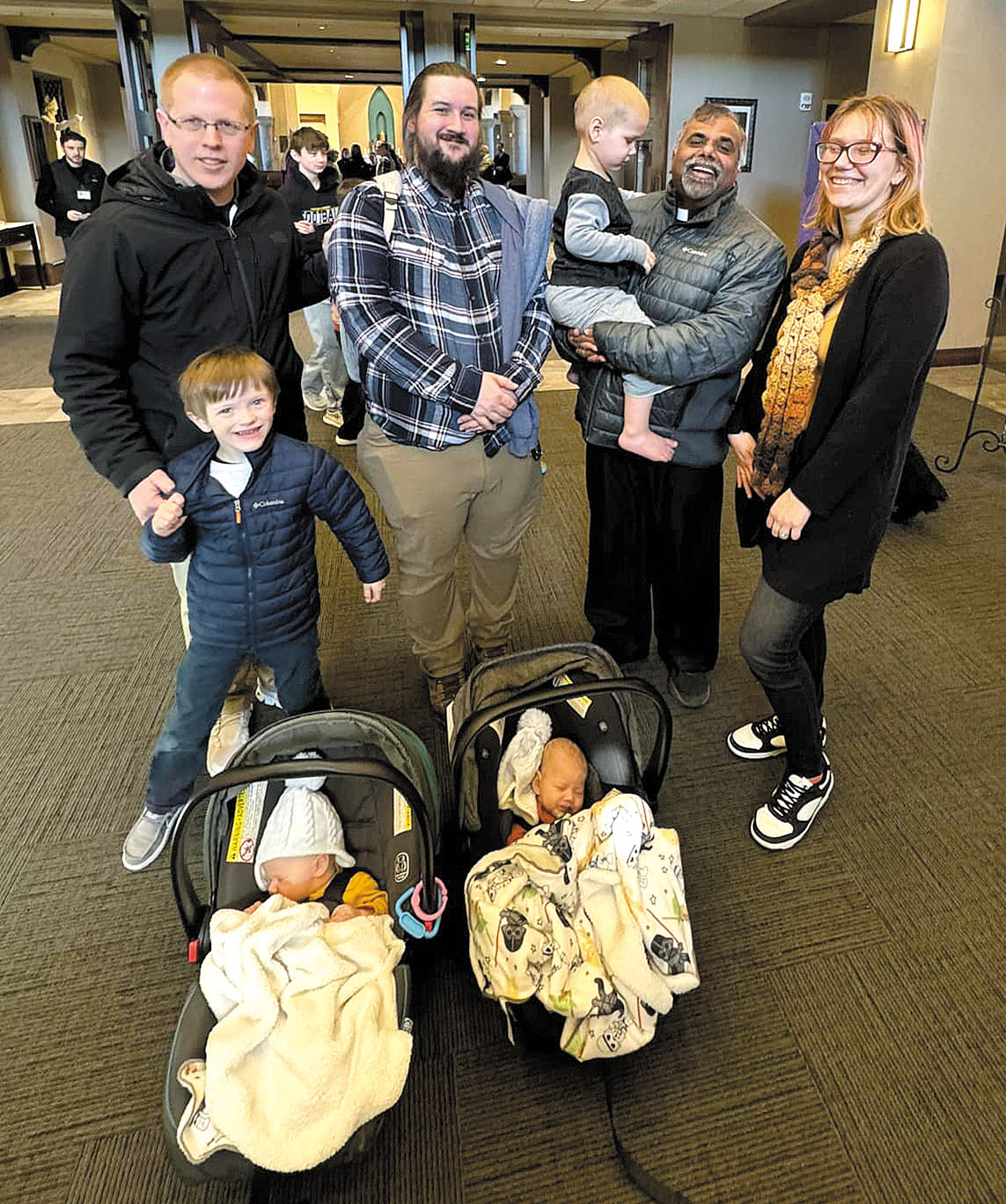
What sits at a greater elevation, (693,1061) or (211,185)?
(211,185)

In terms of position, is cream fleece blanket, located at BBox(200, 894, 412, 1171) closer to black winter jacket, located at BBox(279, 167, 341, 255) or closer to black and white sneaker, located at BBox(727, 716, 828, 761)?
black and white sneaker, located at BBox(727, 716, 828, 761)

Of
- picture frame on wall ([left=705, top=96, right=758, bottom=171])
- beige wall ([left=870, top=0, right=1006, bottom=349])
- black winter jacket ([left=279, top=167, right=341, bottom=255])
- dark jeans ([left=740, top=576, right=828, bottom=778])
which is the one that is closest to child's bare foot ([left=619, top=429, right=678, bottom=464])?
dark jeans ([left=740, top=576, right=828, bottom=778])

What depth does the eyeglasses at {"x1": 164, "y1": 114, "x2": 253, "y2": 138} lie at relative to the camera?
1565 millimetres

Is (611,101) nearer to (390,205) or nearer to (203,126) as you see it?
(390,205)

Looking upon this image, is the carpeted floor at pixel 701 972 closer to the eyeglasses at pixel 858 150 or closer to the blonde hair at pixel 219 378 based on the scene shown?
the blonde hair at pixel 219 378

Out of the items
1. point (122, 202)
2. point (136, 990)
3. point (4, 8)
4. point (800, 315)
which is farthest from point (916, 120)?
point (4, 8)

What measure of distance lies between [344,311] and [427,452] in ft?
1.20

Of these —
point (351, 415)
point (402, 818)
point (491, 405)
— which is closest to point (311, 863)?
point (402, 818)

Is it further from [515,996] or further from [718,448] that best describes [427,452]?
[515,996]

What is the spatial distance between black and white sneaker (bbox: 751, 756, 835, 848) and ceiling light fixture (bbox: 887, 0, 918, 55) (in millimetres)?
5711

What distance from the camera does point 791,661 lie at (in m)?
1.80

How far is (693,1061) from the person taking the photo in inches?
59.9

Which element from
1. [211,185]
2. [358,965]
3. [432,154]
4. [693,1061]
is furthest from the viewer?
[432,154]

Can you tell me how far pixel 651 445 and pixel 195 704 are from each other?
1.26 meters
